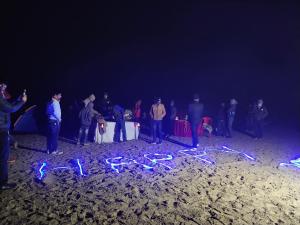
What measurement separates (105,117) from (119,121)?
2.79ft

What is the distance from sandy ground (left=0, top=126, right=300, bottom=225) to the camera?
6156mm

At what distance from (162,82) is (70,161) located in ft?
89.8

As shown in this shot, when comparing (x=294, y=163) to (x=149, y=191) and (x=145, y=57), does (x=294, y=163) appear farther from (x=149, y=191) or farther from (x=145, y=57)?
(x=145, y=57)

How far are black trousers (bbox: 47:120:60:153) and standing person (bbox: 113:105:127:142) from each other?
3.33 meters

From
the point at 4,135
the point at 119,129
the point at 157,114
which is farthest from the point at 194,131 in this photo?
the point at 4,135

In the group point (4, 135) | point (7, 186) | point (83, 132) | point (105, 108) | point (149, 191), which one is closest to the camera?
point (4, 135)

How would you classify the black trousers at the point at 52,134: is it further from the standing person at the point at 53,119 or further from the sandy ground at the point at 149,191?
the sandy ground at the point at 149,191

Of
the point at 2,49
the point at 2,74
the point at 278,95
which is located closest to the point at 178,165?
the point at 2,74

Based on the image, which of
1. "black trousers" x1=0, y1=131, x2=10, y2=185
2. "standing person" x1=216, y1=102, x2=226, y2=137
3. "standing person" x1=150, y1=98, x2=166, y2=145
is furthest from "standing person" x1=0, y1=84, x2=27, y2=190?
"standing person" x1=216, y1=102, x2=226, y2=137

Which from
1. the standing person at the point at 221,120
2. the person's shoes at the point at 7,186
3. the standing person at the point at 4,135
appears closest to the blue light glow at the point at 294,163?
the standing person at the point at 221,120

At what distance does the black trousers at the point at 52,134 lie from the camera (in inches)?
426

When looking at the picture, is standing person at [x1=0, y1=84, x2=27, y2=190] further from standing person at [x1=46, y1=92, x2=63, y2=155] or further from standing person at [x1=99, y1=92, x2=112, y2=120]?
standing person at [x1=99, y1=92, x2=112, y2=120]

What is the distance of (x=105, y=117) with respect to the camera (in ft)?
47.0

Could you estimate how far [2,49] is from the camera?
32.5 metres
